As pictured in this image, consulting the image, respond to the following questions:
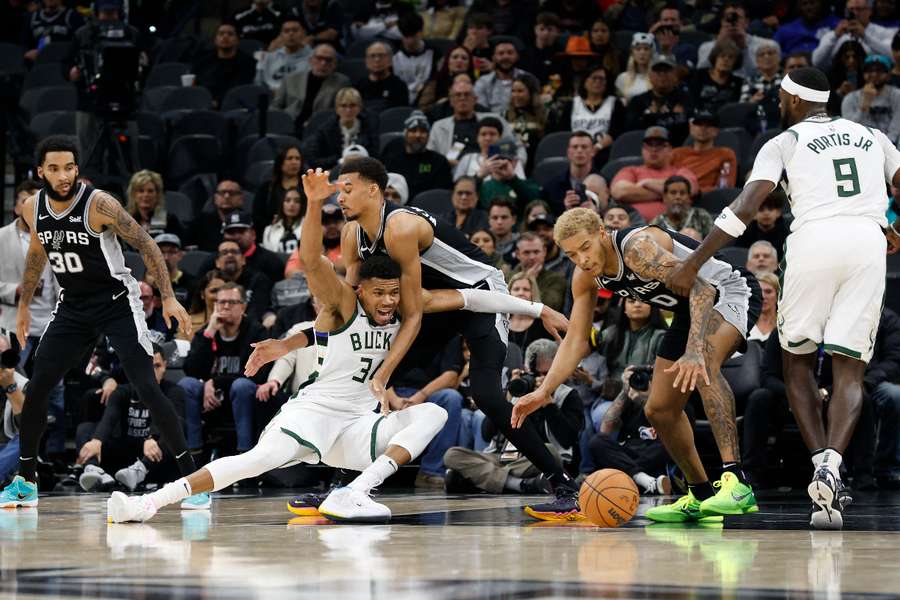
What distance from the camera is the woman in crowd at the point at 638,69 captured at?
1212 cm

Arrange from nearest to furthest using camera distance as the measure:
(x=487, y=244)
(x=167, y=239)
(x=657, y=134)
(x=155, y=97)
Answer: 1. (x=487, y=244)
2. (x=657, y=134)
3. (x=167, y=239)
4. (x=155, y=97)

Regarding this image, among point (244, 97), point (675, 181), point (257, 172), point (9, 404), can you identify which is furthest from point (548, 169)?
point (9, 404)

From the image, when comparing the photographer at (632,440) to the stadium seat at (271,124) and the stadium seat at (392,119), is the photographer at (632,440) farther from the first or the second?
the stadium seat at (271,124)

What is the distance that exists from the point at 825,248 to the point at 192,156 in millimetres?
8804

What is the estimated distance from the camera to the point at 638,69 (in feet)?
39.9

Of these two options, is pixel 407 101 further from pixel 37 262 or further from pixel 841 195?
pixel 841 195

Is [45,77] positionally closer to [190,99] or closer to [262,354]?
[190,99]

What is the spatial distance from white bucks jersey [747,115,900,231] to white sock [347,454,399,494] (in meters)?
2.00

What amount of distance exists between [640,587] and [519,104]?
29.5 ft

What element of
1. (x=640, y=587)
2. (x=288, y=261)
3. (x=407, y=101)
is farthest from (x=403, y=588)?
(x=407, y=101)

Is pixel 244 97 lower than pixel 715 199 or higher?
higher

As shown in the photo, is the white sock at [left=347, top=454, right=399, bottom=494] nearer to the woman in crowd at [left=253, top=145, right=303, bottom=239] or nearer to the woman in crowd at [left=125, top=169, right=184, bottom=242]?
the woman in crowd at [left=253, top=145, right=303, bottom=239]

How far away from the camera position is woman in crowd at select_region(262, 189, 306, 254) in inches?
432

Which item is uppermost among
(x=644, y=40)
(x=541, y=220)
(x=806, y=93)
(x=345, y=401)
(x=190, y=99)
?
(x=644, y=40)
